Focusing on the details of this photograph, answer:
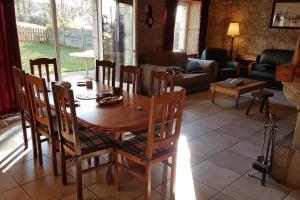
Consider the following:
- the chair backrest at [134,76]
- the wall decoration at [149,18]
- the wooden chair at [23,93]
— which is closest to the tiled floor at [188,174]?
the wooden chair at [23,93]

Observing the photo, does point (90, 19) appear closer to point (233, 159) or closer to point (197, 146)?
point (197, 146)

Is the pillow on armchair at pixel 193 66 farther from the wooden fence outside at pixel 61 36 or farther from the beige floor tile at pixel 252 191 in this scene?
the beige floor tile at pixel 252 191

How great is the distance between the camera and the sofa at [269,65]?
603 centimetres

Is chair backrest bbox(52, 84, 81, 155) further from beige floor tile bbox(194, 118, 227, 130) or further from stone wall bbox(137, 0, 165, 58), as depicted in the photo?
stone wall bbox(137, 0, 165, 58)

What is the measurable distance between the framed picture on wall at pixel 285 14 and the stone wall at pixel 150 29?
299 centimetres

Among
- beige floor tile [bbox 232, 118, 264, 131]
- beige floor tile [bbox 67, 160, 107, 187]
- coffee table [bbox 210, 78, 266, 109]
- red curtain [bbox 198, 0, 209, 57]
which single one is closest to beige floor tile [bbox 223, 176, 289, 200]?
beige floor tile [bbox 67, 160, 107, 187]

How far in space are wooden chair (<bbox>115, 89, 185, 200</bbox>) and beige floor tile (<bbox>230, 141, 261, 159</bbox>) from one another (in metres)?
1.22

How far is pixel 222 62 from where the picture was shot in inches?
268

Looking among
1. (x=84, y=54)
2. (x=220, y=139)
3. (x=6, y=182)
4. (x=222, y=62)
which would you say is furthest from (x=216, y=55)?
(x=6, y=182)

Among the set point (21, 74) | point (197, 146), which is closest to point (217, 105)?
point (197, 146)

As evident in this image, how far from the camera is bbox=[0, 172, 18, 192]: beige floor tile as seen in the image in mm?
2285

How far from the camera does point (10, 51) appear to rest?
12.2ft

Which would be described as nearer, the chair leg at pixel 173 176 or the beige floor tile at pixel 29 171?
the chair leg at pixel 173 176

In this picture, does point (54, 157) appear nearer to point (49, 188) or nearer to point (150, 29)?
point (49, 188)
